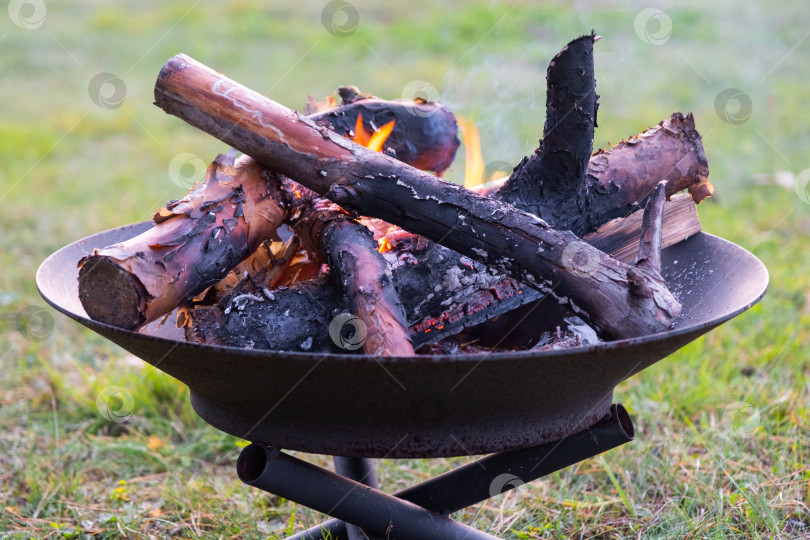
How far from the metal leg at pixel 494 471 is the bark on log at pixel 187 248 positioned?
37cm

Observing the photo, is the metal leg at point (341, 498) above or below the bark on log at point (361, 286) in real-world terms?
below

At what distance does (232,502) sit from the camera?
2.41 metres

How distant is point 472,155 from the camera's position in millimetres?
2209

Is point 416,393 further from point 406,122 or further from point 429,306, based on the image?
point 406,122

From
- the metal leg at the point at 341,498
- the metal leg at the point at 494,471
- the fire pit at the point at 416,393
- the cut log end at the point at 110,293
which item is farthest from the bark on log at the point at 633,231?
the cut log end at the point at 110,293

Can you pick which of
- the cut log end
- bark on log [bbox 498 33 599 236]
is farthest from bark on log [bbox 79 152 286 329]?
bark on log [bbox 498 33 599 236]

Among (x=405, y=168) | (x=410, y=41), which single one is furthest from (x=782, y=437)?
(x=410, y=41)

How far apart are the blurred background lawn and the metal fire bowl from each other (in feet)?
2.65

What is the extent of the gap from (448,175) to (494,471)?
110cm

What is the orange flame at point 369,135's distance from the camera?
204 cm

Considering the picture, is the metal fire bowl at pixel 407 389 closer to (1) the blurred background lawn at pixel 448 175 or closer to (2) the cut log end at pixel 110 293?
(2) the cut log end at pixel 110 293

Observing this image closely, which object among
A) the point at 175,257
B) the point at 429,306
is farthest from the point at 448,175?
the point at 175,257

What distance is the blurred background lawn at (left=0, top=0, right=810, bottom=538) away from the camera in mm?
2346

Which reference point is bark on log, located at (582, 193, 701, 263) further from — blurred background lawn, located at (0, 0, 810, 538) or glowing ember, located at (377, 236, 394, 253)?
glowing ember, located at (377, 236, 394, 253)
